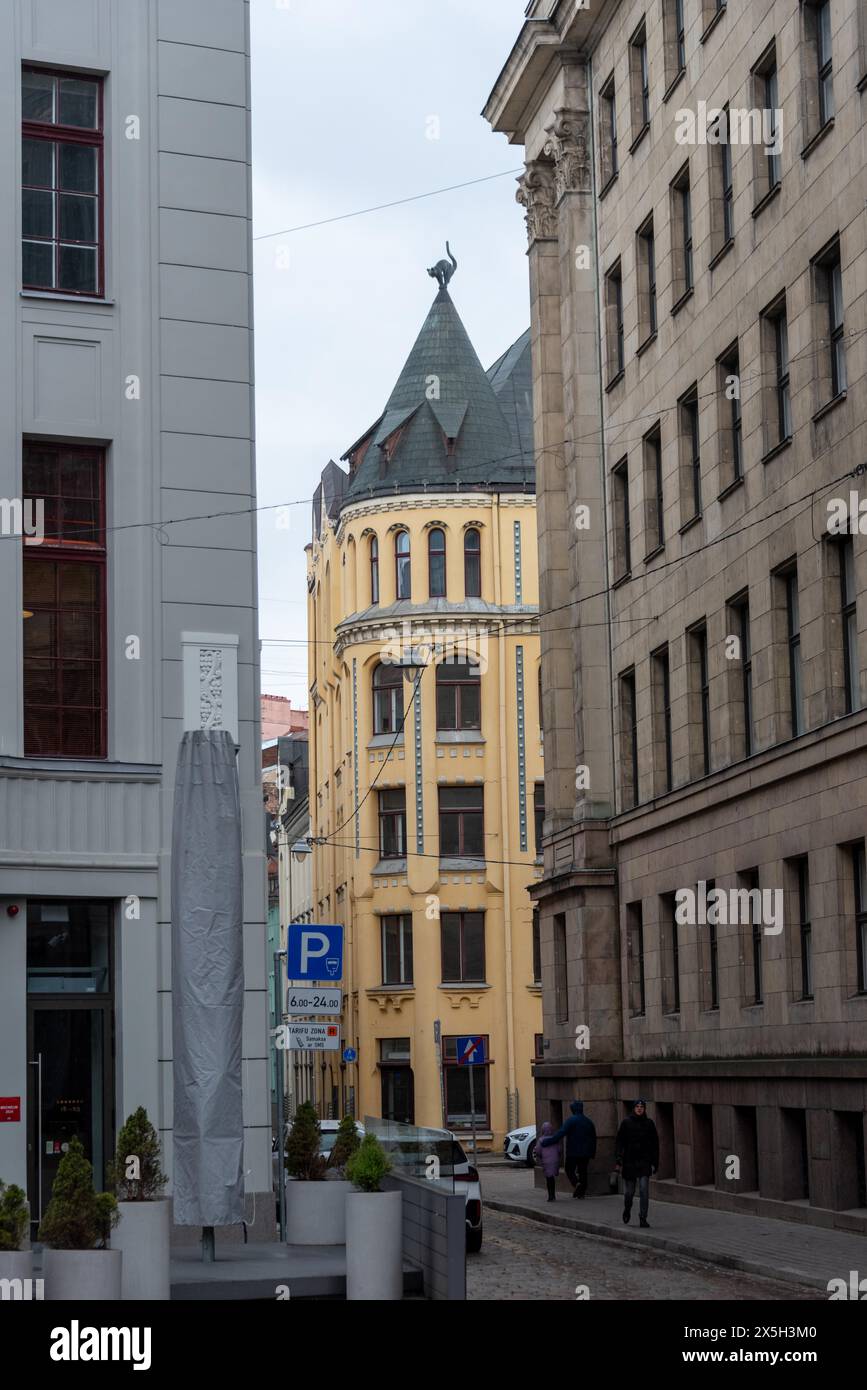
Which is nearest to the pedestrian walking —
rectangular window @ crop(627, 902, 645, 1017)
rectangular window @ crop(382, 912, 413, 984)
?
rectangular window @ crop(627, 902, 645, 1017)

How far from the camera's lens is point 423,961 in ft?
207

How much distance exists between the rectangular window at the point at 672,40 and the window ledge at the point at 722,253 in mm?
4242

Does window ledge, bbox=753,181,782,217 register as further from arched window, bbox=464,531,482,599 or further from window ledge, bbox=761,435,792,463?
arched window, bbox=464,531,482,599

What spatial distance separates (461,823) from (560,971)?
22829 mm

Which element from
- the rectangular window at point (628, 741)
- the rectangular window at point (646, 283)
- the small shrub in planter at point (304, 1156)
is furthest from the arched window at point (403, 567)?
the small shrub in planter at point (304, 1156)

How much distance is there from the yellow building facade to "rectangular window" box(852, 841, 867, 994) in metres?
34.2

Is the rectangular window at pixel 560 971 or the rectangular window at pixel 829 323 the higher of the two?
the rectangular window at pixel 829 323

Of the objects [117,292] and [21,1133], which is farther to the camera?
[117,292]

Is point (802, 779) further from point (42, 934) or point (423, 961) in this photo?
point (423, 961)

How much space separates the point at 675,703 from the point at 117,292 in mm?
16658

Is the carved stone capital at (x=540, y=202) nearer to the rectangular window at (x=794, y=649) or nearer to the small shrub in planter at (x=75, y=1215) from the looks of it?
the rectangular window at (x=794, y=649)

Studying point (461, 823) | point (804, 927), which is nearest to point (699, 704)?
point (804, 927)

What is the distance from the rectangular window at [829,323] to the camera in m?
29.2
